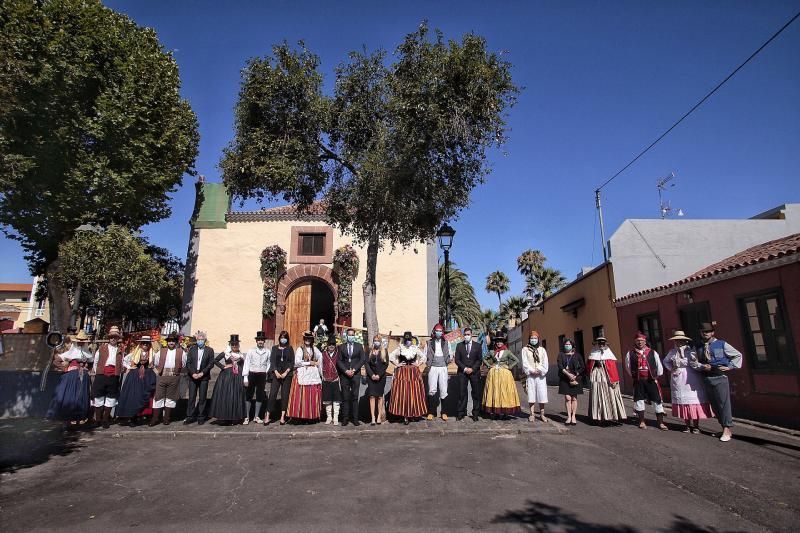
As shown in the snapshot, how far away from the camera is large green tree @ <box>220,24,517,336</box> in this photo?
923 centimetres

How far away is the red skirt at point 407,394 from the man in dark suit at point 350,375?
30.0 inches

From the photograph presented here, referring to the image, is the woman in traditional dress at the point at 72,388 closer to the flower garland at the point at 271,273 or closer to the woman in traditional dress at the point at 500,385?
the woman in traditional dress at the point at 500,385

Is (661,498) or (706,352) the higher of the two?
(706,352)

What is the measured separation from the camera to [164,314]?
830 inches

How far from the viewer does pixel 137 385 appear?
9422mm

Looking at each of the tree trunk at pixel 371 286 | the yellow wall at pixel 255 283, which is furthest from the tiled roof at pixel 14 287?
the tree trunk at pixel 371 286

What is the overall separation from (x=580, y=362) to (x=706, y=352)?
2.20 meters

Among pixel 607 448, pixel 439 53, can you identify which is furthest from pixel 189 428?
pixel 439 53

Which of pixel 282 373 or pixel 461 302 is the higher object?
pixel 461 302

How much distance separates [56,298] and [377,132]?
42.3 ft

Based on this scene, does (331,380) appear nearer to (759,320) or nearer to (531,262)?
(759,320)

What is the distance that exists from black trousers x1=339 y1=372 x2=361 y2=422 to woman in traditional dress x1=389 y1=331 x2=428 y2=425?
→ 759 mm

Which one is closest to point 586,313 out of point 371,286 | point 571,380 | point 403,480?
point 571,380

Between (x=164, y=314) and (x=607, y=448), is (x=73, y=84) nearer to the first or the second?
(x=164, y=314)
